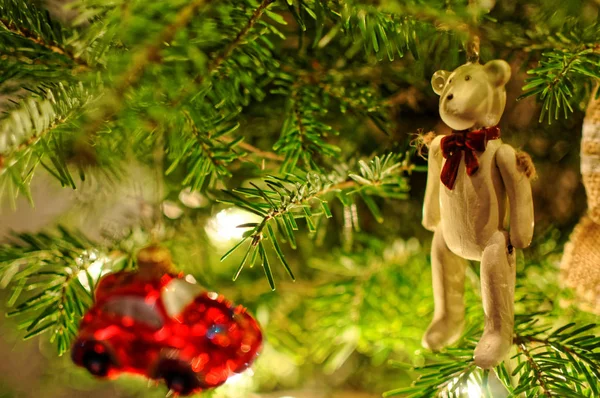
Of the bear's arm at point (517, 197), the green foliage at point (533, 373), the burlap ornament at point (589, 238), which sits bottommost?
the green foliage at point (533, 373)

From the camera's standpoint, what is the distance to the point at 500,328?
0.34m

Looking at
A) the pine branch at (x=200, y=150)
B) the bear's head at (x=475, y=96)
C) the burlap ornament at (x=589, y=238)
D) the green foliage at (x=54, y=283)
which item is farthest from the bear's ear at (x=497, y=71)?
the green foliage at (x=54, y=283)

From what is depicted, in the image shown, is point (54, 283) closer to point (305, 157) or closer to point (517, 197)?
point (305, 157)

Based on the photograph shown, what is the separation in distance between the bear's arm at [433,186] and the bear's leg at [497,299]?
2.1 inches

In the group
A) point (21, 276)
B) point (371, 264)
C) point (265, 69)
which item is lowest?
point (371, 264)

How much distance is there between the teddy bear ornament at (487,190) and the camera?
34cm

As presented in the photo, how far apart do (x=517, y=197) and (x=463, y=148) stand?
47mm

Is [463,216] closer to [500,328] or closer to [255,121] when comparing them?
[500,328]

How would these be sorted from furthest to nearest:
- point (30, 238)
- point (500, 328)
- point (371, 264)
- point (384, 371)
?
1. point (384, 371)
2. point (371, 264)
3. point (30, 238)
4. point (500, 328)

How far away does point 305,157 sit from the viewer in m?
0.46

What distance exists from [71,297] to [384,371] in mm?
504

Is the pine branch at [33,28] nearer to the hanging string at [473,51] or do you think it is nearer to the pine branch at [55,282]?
the pine branch at [55,282]

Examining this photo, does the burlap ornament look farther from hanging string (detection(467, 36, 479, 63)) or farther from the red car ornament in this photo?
the red car ornament

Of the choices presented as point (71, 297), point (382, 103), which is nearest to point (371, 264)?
point (382, 103)
